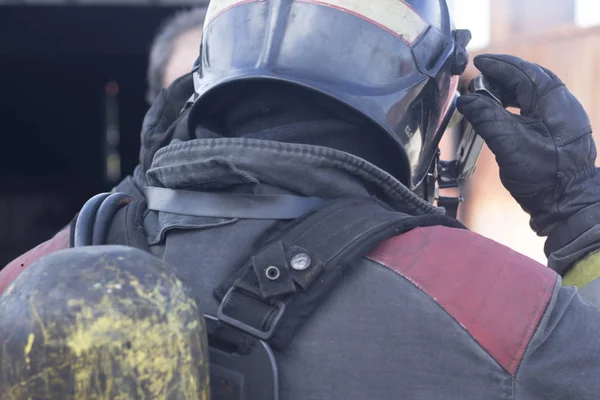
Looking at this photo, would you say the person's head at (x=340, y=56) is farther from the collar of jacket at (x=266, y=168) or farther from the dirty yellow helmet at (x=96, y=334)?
the dirty yellow helmet at (x=96, y=334)

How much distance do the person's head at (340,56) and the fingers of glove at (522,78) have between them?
0.77 feet

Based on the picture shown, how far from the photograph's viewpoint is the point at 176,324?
71cm

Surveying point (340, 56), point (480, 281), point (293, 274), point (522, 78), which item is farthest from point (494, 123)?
point (293, 274)

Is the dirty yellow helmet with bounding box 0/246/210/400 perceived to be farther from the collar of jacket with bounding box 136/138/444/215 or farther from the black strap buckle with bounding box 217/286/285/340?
the collar of jacket with bounding box 136/138/444/215

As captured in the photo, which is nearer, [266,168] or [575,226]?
[266,168]

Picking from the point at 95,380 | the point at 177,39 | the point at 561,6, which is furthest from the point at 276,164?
the point at 561,6

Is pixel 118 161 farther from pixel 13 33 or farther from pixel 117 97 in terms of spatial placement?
pixel 13 33

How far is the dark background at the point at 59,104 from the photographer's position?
695 centimetres

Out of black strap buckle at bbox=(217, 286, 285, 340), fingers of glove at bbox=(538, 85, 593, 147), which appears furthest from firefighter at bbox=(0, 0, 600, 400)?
fingers of glove at bbox=(538, 85, 593, 147)

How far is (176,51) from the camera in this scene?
2.58m

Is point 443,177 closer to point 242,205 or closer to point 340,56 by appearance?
point 340,56

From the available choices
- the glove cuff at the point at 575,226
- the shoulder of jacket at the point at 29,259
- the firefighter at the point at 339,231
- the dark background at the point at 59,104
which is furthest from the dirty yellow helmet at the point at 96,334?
the dark background at the point at 59,104

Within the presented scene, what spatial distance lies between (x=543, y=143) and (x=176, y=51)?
1555 millimetres

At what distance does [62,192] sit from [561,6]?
295 inches
